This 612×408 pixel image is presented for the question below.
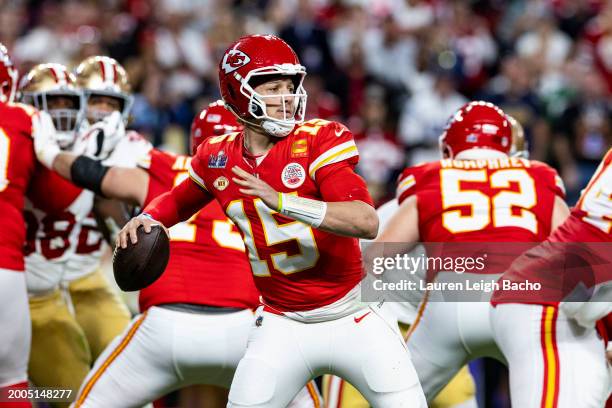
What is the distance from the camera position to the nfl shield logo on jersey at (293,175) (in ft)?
12.7

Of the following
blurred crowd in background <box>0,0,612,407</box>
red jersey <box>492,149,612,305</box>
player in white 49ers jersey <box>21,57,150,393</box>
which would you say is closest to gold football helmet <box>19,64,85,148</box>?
player in white 49ers jersey <box>21,57,150,393</box>

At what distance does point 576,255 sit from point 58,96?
298 centimetres

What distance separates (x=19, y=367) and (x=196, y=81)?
6705mm

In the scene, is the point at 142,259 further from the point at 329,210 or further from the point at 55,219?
the point at 55,219

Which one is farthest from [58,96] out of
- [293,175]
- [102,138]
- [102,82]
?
[293,175]

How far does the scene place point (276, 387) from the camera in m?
3.89

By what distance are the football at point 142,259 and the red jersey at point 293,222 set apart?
0.29 m

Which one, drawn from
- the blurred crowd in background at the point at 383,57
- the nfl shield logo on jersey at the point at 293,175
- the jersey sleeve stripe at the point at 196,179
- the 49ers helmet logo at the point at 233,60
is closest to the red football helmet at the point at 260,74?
the 49ers helmet logo at the point at 233,60

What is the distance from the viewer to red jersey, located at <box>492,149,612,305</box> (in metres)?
3.98

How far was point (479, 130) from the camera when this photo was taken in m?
5.32

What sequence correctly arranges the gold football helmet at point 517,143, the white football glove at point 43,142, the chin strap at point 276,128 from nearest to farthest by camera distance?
the chin strap at point 276,128, the white football glove at point 43,142, the gold football helmet at point 517,143

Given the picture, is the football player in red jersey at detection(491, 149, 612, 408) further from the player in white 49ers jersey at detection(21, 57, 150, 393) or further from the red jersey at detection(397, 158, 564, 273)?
the player in white 49ers jersey at detection(21, 57, 150, 393)

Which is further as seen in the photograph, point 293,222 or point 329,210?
point 293,222

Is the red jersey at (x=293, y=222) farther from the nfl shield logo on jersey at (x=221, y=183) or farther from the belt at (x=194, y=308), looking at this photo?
the belt at (x=194, y=308)
